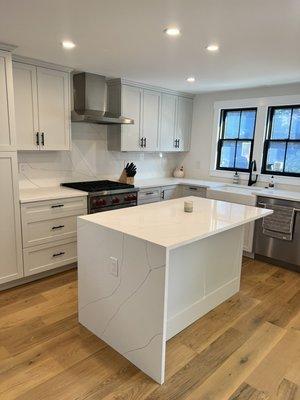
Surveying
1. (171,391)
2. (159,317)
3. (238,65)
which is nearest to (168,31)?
(238,65)

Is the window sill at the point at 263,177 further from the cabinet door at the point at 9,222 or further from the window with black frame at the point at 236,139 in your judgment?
the cabinet door at the point at 9,222

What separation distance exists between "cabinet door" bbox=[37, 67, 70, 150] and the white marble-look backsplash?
33 centimetres

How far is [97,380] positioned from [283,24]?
9.02 feet

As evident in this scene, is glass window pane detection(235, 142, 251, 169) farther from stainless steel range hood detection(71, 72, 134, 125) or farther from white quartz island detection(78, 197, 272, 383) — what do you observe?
white quartz island detection(78, 197, 272, 383)

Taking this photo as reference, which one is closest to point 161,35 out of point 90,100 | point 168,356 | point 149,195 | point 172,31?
point 172,31

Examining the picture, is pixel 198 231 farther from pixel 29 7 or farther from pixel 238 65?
pixel 238 65

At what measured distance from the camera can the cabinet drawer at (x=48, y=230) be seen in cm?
309

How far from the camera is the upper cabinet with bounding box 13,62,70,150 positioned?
124 inches

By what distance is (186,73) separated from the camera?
3584 millimetres

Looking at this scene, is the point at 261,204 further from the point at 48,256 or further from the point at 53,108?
the point at 53,108

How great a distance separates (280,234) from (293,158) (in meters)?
1.23

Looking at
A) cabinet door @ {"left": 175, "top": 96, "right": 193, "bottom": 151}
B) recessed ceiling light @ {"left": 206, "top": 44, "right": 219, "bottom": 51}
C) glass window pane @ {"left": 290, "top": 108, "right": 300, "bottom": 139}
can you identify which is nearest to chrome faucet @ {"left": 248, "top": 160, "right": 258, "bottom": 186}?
glass window pane @ {"left": 290, "top": 108, "right": 300, "bottom": 139}

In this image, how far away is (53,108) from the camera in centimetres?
342

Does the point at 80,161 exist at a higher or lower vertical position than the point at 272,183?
higher
